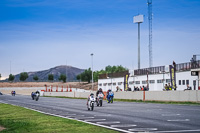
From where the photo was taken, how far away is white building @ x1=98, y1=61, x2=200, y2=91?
2304 inches

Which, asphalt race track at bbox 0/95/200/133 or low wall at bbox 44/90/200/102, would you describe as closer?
asphalt race track at bbox 0/95/200/133

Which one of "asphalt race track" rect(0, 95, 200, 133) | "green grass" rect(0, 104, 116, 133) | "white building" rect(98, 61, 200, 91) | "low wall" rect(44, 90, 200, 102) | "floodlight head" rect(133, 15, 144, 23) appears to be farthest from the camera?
"floodlight head" rect(133, 15, 144, 23)

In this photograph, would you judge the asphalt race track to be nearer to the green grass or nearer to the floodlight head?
the green grass

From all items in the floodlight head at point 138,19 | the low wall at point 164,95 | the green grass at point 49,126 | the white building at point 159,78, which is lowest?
the green grass at point 49,126

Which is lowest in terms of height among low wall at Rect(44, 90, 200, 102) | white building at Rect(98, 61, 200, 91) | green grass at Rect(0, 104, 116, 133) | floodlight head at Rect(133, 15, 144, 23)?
green grass at Rect(0, 104, 116, 133)

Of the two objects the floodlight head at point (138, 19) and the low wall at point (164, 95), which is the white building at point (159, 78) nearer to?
the low wall at point (164, 95)

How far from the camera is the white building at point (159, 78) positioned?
58.5 meters

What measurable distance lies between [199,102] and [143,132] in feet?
77.1

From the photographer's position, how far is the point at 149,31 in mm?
90438

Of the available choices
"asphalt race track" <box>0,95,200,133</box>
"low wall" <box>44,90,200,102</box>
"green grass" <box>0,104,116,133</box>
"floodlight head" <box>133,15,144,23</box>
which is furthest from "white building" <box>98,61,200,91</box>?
"green grass" <box>0,104,116,133</box>

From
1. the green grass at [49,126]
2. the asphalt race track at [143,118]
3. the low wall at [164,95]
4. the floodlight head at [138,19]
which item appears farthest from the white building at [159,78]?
the green grass at [49,126]

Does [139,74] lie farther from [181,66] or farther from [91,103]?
[91,103]

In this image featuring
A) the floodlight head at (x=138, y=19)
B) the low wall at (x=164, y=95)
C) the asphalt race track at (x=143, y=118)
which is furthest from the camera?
the floodlight head at (x=138, y=19)

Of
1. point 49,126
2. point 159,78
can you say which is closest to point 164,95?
point 49,126
